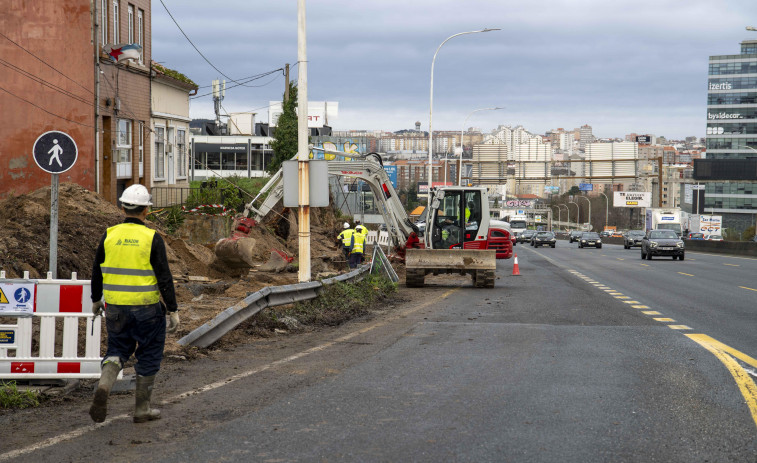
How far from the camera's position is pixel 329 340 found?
449 inches

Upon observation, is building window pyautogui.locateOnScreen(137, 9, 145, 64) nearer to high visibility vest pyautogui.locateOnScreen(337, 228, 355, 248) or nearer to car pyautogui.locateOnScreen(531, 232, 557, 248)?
high visibility vest pyautogui.locateOnScreen(337, 228, 355, 248)

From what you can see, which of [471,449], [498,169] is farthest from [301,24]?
[498,169]

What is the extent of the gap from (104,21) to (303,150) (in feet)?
38.0

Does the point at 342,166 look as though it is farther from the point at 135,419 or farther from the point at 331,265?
the point at 135,419

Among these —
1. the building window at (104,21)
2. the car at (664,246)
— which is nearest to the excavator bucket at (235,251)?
the building window at (104,21)

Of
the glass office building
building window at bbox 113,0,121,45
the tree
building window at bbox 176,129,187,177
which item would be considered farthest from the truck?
the glass office building

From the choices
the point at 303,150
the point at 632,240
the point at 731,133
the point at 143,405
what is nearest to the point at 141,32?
the point at 303,150

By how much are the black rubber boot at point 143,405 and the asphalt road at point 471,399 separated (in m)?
0.12

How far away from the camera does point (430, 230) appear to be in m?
24.6

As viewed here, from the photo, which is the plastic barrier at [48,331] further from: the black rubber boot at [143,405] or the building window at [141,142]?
the building window at [141,142]

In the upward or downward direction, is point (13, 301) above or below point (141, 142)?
below

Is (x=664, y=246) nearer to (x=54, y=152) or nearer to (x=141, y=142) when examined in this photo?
(x=141, y=142)

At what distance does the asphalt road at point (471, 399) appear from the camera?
225 inches

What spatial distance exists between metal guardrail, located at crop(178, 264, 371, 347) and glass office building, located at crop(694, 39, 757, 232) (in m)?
145
